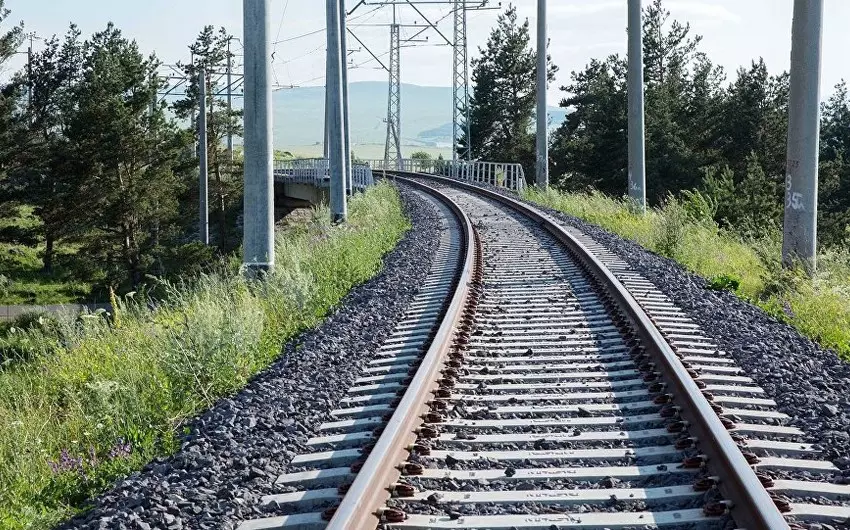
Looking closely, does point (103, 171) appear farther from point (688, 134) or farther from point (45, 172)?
point (688, 134)

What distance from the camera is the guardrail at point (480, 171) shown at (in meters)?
41.1

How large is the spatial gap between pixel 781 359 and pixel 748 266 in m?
7.40

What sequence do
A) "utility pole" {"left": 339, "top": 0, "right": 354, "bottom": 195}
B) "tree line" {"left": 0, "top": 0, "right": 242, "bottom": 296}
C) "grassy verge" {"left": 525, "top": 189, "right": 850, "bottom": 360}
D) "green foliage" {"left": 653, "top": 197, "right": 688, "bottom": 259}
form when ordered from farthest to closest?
"tree line" {"left": 0, "top": 0, "right": 242, "bottom": 296}, "utility pole" {"left": 339, "top": 0, "right": 354, "bottom": 195}, "green foliage" {"left": 653, "top": 197, "right": 688, "bottom": 259}, "grassy verge" {"left": 525, "top": 189, "right": 850, "bottom": 360}

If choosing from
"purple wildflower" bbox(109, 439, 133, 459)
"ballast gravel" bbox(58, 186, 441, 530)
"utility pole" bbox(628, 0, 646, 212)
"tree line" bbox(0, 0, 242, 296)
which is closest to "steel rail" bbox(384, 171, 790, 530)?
"ballast gravel" bbox(58, 186, 441, 530)

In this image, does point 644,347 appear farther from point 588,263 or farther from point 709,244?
point 709,244

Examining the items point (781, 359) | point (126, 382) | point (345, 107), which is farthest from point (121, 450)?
point (345, 107)

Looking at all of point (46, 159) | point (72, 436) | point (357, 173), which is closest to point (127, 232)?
point (46, 159)

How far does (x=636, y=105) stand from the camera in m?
21.9

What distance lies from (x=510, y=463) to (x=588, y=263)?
308 inches

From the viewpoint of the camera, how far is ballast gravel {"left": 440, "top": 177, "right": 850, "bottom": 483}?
598 centimetres

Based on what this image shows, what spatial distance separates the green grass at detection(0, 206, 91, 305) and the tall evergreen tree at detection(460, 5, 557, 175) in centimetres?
3246

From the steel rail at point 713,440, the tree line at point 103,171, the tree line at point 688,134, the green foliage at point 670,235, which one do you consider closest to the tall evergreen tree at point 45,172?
the tree line at point 103,171

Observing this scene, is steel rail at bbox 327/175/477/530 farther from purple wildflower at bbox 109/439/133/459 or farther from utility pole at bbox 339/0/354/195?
utility pole at bbox 339/0/354/195

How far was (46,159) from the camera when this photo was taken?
55812mm
